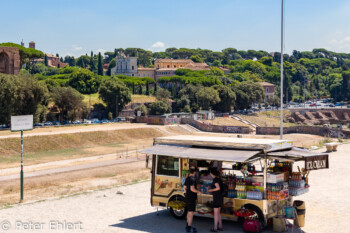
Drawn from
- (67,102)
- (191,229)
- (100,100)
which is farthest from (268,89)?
(191,229)

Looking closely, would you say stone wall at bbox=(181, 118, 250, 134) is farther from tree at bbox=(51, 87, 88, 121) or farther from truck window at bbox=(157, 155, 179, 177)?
truck window at bbox=(157, 155, 179, 177)

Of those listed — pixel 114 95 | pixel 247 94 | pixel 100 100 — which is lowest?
pixel 100 100

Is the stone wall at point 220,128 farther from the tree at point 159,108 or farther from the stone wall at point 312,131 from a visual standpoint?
the tree at point 159,108

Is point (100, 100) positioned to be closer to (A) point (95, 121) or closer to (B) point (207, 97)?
(A) point (95, 121)

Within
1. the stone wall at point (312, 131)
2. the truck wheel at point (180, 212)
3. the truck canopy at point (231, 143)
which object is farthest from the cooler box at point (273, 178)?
the stone wall at point (312, 131)

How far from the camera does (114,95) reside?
8975 centimetres

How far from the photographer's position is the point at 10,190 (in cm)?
2706

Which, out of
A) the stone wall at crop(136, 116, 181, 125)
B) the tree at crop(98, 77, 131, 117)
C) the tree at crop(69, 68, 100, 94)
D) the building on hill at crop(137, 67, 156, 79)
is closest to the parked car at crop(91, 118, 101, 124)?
the tree at crop(98, 77, 131, 117)

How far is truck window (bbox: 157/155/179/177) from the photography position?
17.1 meters

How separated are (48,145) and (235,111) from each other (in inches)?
2650

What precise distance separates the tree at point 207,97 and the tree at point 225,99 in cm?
267

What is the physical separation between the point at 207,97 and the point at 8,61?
4193cm

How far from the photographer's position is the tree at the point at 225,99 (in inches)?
4208

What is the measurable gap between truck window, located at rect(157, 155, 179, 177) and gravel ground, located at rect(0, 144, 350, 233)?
5.79ft
